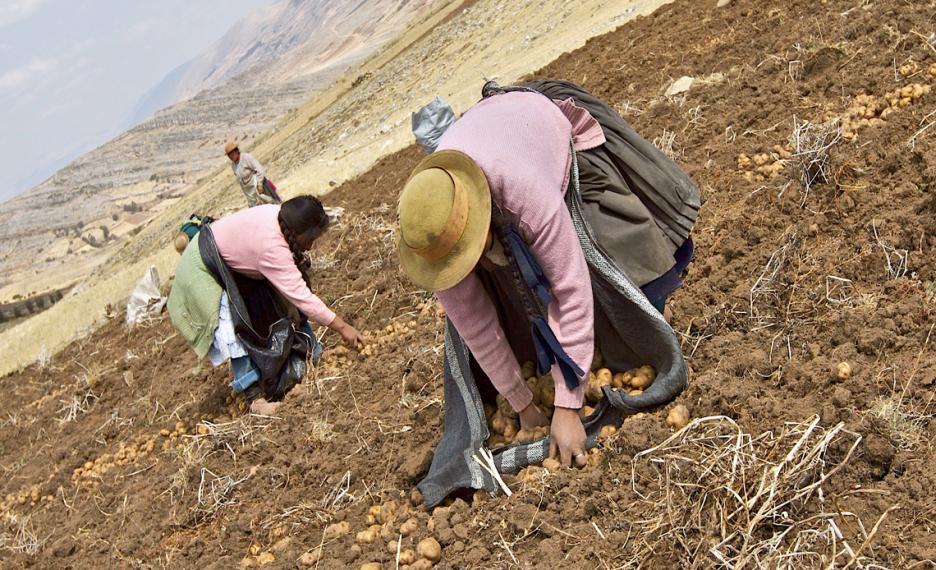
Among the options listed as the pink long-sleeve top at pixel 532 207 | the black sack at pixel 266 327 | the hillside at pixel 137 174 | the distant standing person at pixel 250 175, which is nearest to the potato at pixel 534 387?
the pink long-sleeve top at pixel 532 207

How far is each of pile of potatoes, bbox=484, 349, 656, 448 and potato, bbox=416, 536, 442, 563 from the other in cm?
49

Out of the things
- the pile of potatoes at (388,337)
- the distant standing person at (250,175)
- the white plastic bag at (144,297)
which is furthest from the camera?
the distant standing person at (250,175)

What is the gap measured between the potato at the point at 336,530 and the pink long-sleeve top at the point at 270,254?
146 cm

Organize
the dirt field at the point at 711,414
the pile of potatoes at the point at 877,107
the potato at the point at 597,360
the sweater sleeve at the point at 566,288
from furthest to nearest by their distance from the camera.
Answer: the pile of potatoes at the point at 877,107
the potato at the point at 597,360
the sweater sleeve at the point at 566,288
the dirt field at the point at 711,414

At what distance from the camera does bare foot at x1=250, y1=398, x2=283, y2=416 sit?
4.34m

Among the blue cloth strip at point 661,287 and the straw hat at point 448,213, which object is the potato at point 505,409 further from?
the straw hat at point 448,213

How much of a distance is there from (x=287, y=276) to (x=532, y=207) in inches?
89.2

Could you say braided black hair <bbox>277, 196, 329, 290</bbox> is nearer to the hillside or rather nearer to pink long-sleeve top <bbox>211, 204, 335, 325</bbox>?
pink long-sleeve top <bbox>211, 204, 335, 325</bbox>

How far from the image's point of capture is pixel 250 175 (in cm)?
811

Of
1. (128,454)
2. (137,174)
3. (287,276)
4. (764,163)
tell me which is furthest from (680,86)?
(137,174)

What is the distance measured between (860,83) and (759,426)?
2.76m

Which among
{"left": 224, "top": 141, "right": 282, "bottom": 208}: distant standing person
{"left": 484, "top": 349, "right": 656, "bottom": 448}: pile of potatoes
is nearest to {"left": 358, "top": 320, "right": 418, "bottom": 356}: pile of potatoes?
{"left": 484, "top": 349, "right": 656, "bottom": 448}: pile of potatoes

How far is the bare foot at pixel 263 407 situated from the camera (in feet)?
14.2

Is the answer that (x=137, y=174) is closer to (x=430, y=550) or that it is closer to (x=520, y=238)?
(x=430, y=550)
